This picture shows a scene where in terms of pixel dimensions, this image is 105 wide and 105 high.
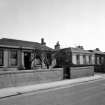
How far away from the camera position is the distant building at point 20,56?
17500mm

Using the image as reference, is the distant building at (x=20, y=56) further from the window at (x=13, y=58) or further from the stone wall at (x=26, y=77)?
the stone wall at (x=26, y=77)

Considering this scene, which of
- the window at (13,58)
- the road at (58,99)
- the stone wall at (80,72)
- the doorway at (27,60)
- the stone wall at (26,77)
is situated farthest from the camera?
the doorway at (27,60)

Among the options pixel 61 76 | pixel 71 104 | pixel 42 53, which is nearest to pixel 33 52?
pixel 42 53

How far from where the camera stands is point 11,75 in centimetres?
1166

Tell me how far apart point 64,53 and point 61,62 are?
7.30ft

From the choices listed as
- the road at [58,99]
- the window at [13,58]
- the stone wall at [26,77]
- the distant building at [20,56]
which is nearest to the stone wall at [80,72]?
the stone wall at [26,77]

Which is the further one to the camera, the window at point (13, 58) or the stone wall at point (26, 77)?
the window at point (13, 58)

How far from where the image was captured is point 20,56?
1912 cm

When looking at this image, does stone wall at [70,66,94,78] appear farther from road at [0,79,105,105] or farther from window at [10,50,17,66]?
window at [10,50,17,66]

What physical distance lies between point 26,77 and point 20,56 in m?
7.13

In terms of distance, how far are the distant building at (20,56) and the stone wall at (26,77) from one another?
210 inches

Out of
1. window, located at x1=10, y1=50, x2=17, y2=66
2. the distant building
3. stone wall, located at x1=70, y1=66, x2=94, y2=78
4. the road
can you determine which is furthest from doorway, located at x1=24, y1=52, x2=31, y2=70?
the road

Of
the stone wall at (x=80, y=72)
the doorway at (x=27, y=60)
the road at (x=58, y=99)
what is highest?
the doorway at (x=27, y=60)

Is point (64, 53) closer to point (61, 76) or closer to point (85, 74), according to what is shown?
point (85, 74)
